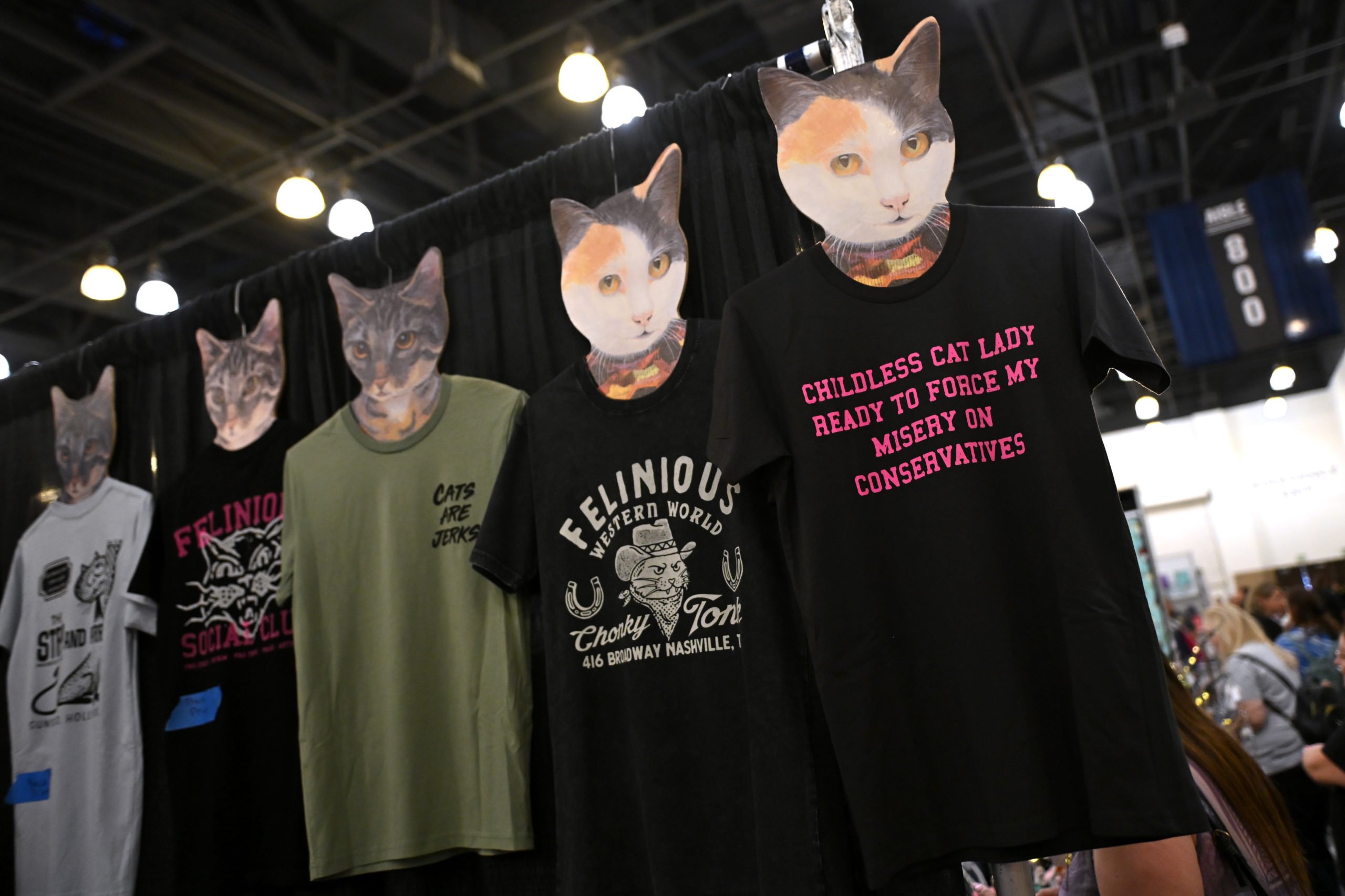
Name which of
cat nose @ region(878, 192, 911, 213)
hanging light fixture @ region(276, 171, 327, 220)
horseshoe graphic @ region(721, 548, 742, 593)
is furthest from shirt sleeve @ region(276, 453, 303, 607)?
hanging light fixture @ region(276, 171, 327, 220)

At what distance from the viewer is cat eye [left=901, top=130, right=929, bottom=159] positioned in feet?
5.84

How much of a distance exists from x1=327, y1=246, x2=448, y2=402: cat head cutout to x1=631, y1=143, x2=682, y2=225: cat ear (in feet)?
2.23

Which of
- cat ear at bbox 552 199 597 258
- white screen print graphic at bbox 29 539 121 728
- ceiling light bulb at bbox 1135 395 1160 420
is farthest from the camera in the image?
ceiling light bulb at bbox 1135 395 1160 420

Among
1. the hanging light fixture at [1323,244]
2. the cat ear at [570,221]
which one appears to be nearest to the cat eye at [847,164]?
the cat ear at [570,221]

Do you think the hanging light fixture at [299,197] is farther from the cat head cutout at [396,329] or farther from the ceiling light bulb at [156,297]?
the cat head cutout at [396,329]

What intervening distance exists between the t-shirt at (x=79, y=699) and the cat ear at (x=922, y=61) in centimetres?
239

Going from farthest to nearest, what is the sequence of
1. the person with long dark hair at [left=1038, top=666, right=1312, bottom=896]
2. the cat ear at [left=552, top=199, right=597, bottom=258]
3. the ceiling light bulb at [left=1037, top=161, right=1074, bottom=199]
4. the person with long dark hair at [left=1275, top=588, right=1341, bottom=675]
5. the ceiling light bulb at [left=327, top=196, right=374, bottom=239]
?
the ceiling light bulb at [left=1037, top=161, right=1074, bottom=199], the ceiling light bulb at [left=327, top=196, right=374, bottom=239], the person with long dark hair at [left=1275, top=588, right=1341, bottom=675], the cat ear at [left=552, top=199, right=597, bottom=258], the person with long dark hair at [left=1038, top=666, right=1312, bottom=896]

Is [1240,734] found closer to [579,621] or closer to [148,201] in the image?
[579,621]

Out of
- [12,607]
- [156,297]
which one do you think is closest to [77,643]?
[12,607]

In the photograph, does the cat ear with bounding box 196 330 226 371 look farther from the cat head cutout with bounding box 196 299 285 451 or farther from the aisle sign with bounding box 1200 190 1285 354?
the aisle sign with bounding box 1200 190 1285 354

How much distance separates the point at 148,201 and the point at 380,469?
6.26 meters

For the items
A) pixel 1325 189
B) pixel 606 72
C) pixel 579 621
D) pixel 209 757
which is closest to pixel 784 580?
pixel 579 621

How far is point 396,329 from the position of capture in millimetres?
2504

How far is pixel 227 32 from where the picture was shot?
550cm
